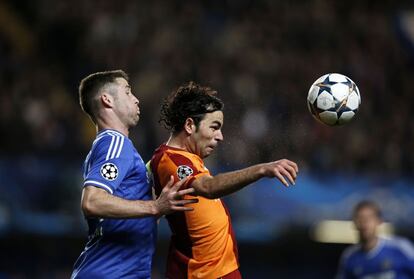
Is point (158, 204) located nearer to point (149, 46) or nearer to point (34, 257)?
point (34, 257)

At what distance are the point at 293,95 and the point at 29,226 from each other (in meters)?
4.56

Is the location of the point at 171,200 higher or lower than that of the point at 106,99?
lower

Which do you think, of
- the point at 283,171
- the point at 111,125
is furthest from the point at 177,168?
the point at 283,171

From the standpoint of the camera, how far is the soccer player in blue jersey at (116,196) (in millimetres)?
5625

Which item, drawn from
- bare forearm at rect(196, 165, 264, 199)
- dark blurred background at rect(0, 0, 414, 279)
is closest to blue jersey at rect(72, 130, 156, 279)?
bare forearm at rect(196, 165, 264, 199)

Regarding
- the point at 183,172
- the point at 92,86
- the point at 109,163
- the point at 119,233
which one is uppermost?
the point at 92,86

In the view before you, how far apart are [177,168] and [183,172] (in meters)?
0.09

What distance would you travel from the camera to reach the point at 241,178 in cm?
538

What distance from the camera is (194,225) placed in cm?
626

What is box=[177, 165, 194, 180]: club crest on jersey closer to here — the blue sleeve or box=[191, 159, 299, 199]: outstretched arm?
box=[191, 159, 299, 199]: outstretched arm

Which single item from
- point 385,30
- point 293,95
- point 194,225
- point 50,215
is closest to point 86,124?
point 50,215

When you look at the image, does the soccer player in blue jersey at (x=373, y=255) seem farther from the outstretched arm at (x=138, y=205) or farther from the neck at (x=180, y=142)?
the outstretched arm at (x=138, y=205)

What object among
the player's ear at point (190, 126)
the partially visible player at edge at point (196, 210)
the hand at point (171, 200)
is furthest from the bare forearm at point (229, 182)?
the player's ear at point (190, 126)

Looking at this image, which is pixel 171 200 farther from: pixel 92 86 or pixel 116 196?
pixel 92 86
